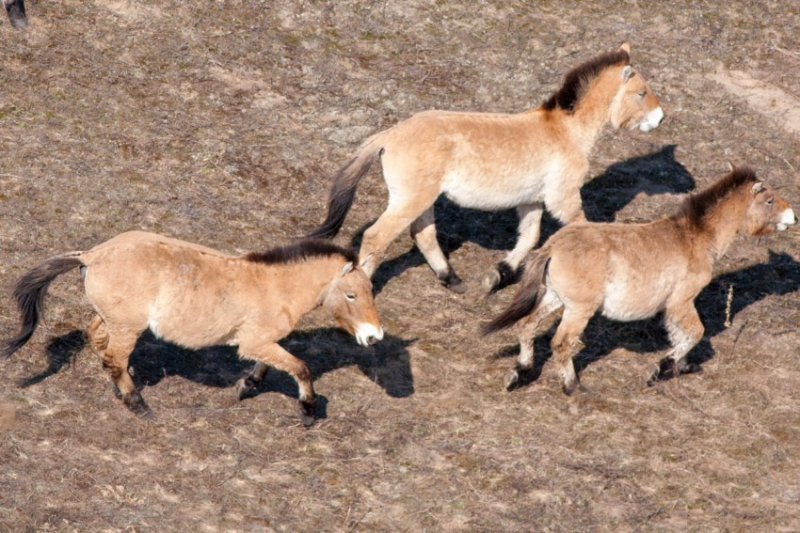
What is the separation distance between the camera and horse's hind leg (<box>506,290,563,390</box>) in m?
9.92

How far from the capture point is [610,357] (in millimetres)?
10742

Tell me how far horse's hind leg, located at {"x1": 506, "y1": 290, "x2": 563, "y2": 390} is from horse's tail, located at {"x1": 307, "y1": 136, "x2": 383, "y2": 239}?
2.27 meters

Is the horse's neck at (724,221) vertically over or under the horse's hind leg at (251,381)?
over

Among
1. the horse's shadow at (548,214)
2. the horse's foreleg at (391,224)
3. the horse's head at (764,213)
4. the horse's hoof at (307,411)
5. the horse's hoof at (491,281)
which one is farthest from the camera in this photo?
the horse's shadow at (548,214)

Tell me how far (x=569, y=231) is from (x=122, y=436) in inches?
169

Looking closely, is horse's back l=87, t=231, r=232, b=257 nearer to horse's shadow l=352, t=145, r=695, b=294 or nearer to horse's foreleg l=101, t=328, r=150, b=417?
horse's foreleg l=101, t=328, r=150, b=417

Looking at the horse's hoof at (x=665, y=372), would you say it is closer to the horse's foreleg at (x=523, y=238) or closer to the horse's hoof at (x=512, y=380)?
the horse's hoof at (x=512, y=380)

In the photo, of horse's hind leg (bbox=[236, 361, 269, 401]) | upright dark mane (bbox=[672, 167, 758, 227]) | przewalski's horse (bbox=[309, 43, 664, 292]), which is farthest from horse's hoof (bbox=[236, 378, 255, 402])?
upright dark mane (bbox=[672, 167, 758, 227])

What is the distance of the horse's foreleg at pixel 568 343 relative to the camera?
979 cm

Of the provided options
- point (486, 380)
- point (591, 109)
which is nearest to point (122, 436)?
point (486, 380)

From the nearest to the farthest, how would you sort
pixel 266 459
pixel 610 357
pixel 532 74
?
pixel 266 459
pixel 610 357
pixel 532 74

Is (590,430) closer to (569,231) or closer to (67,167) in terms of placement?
(569,231)

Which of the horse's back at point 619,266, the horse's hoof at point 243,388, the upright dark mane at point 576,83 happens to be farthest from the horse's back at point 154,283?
the upright dark mane at point 576,83

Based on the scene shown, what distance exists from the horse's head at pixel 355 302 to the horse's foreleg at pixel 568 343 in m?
1.68
